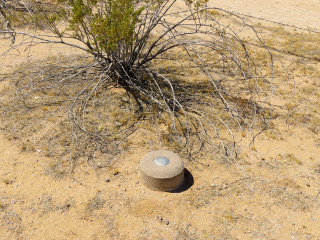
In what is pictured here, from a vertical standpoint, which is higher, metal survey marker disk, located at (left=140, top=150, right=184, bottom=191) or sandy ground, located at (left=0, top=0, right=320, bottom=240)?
metal survey marker disk, located at (left=140, top=150, right=184, bottom=191)

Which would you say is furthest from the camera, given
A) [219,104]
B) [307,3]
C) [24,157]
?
[307,3]

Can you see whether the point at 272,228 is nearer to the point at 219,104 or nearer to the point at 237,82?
the point at 219,104

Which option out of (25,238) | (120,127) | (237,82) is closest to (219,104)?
(237,82)

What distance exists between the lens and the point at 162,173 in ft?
15.5

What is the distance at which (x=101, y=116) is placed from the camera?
6.36 meters

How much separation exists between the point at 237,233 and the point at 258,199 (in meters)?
0.80

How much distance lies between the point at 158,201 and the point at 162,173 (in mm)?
448

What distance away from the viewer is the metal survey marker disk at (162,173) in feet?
15.5

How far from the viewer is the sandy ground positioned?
13.9 feet

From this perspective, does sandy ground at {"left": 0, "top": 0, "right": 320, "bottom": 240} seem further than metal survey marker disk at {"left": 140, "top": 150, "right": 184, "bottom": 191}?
No

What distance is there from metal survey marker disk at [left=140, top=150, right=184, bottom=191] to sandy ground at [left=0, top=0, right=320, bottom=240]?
0.47ft

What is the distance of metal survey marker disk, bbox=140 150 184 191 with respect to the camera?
4719 mm

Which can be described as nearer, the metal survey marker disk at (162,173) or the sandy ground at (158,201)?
the sandy ground at (158,201)

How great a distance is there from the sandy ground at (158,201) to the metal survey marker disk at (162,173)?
14 centimetres
